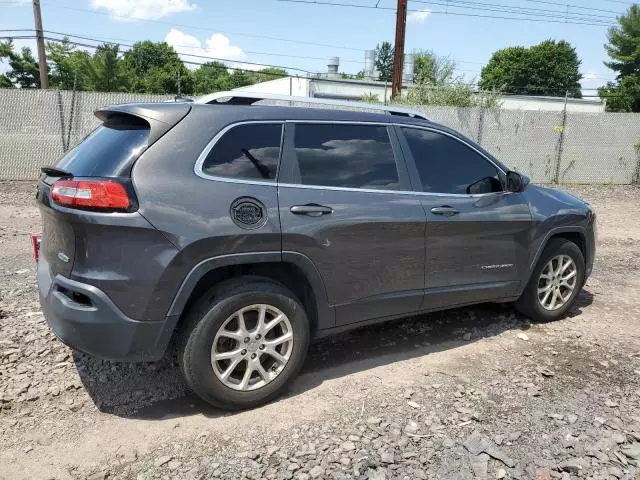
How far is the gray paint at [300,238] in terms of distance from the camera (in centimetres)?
282

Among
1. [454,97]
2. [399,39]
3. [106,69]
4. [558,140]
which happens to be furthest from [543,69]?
[558,140]

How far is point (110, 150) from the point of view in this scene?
299 centimetres

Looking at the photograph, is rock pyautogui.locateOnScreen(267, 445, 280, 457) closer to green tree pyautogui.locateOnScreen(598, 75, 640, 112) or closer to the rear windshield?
the rear windshield

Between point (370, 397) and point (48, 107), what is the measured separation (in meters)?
11.2

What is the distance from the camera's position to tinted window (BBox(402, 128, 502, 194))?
3.93m

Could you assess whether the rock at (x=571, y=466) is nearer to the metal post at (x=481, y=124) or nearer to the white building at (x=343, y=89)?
the metal post at (x=481, y=124)

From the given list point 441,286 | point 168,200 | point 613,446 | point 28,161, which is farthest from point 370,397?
point 28,161

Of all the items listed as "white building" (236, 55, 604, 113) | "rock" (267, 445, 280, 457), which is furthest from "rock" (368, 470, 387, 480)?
"white building" (236, 55, 604, 113)

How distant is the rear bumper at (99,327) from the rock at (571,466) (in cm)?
223

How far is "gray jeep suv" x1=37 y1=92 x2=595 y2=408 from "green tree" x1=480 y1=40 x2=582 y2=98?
256 feet

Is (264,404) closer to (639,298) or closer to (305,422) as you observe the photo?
(305,422)

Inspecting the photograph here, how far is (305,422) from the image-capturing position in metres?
3.17

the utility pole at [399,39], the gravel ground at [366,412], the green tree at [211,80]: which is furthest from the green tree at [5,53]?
the gravel ground at [366,412]

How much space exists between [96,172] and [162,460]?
157cm
